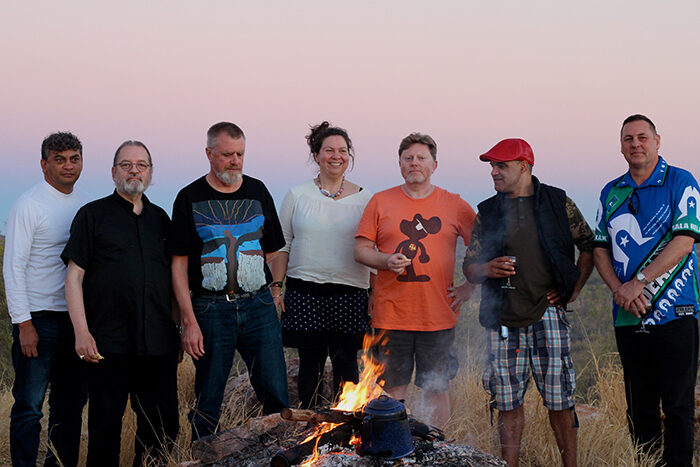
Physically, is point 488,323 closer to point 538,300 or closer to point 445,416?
point 538,300

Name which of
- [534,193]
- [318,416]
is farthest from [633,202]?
[318,416]

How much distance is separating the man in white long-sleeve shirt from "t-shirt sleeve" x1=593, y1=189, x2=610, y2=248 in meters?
3.84

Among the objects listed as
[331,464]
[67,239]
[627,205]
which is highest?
[627,205]

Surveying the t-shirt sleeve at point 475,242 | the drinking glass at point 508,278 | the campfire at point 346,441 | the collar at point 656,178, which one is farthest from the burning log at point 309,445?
the collar at point 656,178

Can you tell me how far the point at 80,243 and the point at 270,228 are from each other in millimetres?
1300

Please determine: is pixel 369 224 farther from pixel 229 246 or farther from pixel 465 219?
pixel 229 246

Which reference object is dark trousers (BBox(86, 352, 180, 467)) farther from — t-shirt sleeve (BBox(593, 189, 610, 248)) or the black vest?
t-shirt sleeve (BBox(593, 189, 610, 248))

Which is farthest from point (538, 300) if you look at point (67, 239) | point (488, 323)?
point (67, 239)

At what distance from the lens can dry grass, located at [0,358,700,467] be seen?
16.0ft

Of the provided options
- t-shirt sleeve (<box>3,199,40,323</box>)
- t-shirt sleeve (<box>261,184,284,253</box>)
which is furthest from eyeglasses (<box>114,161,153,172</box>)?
t-shirt sleeve (<box>261,184,284,253</box>)

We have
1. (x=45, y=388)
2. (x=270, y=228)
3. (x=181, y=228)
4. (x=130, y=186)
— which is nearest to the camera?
(x=130, y=186)

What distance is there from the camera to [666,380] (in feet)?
14.5

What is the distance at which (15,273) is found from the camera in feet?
13.6

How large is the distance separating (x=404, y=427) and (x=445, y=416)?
150 cm
